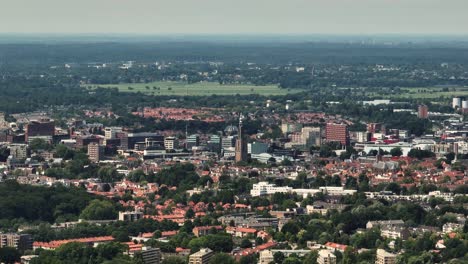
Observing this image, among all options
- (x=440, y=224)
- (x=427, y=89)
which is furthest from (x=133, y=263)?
(x=427, y=89)

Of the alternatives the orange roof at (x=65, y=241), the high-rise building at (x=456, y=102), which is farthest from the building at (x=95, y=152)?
the high-rise building at (x=456, y=102)

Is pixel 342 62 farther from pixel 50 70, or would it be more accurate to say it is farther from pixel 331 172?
pixel 331 172

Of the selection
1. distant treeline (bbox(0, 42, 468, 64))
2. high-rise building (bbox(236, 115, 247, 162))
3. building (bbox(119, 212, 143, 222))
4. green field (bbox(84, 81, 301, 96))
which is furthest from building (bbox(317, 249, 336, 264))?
distant treeline (bbox(0, 42, 468, 64))

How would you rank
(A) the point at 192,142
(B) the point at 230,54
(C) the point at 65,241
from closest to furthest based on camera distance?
(C) the point at 65,241 < (A) the point at 192,142 < (B) the point at 230,54

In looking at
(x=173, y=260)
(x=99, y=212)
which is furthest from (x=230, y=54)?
(x=173, y=260)

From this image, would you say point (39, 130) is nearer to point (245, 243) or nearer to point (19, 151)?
point (19, 151)

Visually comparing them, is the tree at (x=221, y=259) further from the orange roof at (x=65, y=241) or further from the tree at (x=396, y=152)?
the tree at (x=396, y=152)
